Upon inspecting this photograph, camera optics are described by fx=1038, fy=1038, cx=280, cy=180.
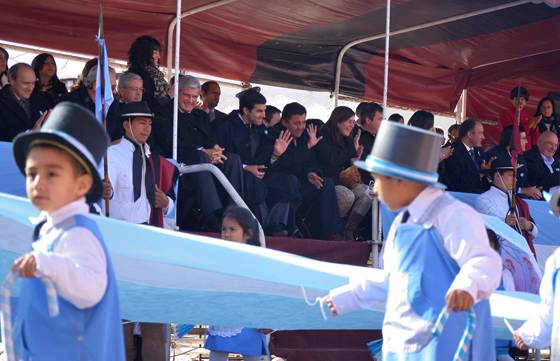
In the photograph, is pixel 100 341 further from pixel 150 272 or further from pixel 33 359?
pixel 150 272

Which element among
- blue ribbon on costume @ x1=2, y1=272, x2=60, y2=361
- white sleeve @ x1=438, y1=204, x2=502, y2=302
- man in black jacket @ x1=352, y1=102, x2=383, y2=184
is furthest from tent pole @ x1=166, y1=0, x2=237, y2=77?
blue ribbon on costume @ x1=2, y1=272, x2=60, y2=361

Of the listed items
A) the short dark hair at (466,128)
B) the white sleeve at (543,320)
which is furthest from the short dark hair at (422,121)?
the white sleeve at (543,320)

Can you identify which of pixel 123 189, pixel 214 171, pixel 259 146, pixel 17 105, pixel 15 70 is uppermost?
pixel 15 70

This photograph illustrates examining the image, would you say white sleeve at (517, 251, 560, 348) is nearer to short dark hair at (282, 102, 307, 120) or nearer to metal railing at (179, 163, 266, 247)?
metal railing at (179, 163, 266, 247)

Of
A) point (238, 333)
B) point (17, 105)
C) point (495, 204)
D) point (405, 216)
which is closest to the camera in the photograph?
point (405, 216)

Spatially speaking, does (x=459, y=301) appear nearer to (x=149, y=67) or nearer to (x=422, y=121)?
(x=149, y=67)

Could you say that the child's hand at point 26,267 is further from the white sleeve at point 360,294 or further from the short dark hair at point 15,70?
the short dark hair at point 15,70

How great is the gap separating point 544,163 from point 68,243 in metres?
8.49

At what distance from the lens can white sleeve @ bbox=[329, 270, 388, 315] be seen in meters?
4.38

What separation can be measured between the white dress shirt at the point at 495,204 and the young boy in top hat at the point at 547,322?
443 cm

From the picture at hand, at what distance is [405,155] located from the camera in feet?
14.0

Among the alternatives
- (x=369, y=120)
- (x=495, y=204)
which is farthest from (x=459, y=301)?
(x=369, y=120)

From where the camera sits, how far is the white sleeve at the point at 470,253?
3988mm

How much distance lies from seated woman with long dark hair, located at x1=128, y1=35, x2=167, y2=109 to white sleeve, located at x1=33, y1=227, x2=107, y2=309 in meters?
5.02
